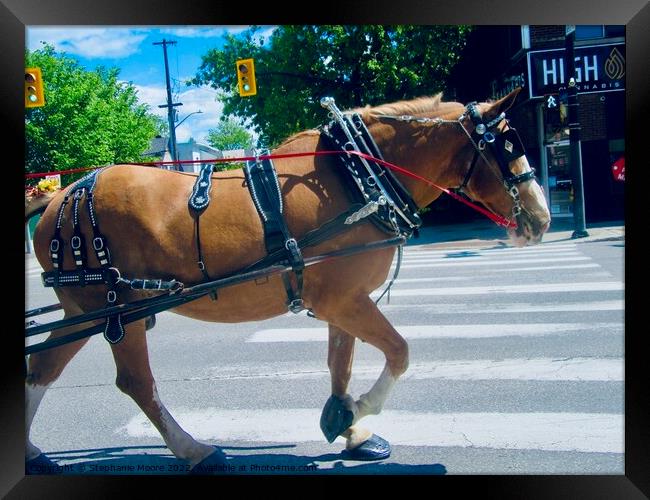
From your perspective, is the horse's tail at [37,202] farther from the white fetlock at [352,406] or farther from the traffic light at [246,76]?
the white fetlock at [352,406]

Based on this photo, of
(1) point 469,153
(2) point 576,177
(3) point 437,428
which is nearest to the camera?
(1) point 469,153

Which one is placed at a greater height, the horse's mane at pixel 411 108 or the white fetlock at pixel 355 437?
the horse's mane at pixel 411 108

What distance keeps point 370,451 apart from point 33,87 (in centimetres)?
282

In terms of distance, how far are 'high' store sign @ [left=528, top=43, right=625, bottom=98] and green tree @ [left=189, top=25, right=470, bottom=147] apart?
1.10 m

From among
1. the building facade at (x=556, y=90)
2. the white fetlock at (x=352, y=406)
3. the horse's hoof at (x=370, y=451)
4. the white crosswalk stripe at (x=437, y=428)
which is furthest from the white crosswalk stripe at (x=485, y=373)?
the building facade at (x=556, y=90)

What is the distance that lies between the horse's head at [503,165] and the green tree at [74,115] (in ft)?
6.78

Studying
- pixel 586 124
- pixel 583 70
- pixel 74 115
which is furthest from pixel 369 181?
pixel 586 124

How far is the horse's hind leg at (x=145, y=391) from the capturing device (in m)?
3.47

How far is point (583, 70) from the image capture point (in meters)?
6.42

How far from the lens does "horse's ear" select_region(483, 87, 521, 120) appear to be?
11.5ft

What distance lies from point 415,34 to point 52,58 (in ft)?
7.46

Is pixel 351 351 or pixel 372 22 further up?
pixel 372 22

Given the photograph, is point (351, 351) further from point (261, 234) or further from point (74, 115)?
point (74, 115)

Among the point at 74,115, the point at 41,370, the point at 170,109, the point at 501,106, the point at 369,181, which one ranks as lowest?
the point at 41,370
